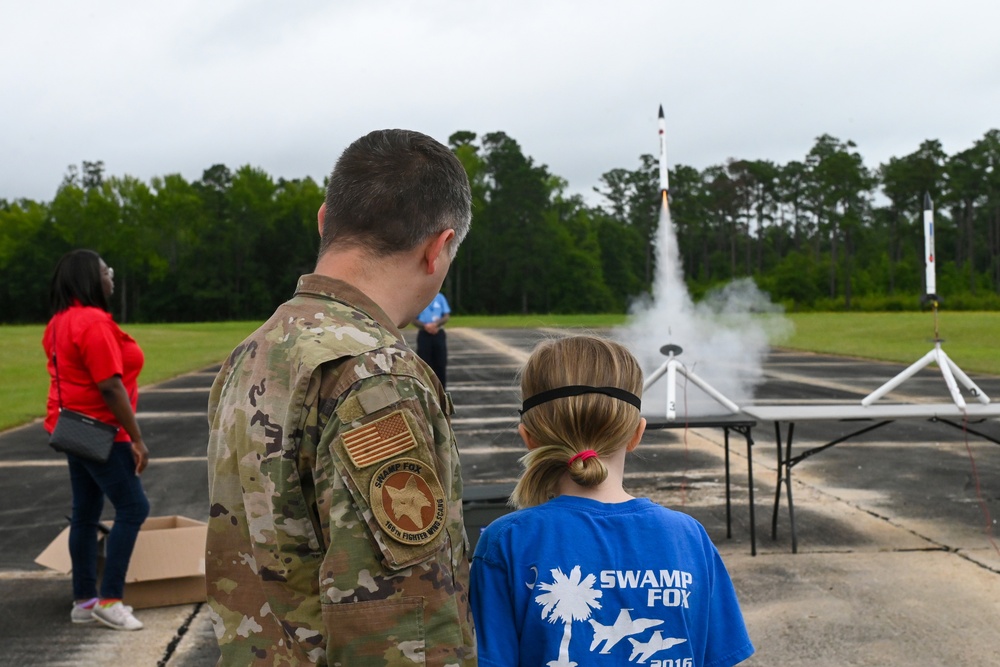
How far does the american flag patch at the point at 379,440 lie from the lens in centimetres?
144

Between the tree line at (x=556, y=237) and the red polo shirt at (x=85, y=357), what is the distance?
85.0 metres

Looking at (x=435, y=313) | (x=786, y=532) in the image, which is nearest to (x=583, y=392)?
(x=786, y=532)

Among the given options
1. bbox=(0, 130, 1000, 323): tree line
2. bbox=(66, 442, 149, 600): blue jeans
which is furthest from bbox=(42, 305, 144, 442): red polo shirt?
bbox=(0, 130, 1000, 323): tree line

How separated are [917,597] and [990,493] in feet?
11.6

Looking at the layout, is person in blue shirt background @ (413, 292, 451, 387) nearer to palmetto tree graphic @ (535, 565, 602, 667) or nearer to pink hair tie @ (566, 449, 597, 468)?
pink hair tie @ (566, 449, 597, 468)

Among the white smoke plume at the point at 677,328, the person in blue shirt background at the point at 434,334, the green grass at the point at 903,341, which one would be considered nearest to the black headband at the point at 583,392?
the white smoke plume at the point at 677,328

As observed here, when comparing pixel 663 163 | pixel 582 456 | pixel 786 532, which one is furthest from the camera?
pixel 663 163

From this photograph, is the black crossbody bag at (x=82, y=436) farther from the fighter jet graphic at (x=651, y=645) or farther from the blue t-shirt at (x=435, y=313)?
the blue t-shirt at (x=435, y=313)

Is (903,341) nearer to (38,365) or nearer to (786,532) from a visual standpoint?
(38,365)

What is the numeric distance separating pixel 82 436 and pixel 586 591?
11.5ft

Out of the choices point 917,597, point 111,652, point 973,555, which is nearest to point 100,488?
point 111,652

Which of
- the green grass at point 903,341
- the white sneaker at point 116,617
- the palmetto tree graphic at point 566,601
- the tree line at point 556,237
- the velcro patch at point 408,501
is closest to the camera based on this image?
the velcro patch at point 408,501

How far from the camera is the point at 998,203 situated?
8950 centimetres

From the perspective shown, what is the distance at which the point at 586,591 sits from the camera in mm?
1981
